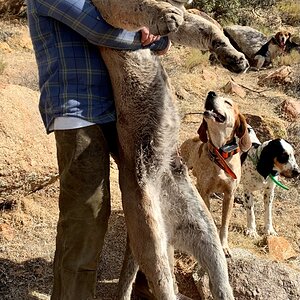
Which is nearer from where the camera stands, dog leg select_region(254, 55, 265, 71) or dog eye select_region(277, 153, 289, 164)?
dog eye select_region(277, 153, 289, 164)

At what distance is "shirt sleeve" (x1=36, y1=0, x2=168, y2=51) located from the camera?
9.00 feet

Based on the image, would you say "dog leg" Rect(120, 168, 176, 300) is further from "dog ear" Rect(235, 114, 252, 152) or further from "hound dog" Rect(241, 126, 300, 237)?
"hound dog" Rect(241, 126, 300, 237)

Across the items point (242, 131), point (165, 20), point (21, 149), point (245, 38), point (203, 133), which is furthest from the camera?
point (245, 38)

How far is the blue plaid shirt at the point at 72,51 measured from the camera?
Result: 2.76 meters

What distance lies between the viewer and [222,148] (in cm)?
475

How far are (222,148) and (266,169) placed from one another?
0.81m

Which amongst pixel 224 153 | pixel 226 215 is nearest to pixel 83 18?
pixel 224 153

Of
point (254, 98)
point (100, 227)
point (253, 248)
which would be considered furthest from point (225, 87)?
point (100, 227)

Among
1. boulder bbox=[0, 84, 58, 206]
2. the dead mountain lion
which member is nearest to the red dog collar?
boulder bbox=[0, 84, 58, 206]

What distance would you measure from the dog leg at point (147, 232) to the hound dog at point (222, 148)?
1510mm

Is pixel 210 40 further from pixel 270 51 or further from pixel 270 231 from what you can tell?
pixel 270 51

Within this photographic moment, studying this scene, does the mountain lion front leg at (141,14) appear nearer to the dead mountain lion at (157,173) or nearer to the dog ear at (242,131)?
the dead mountain lion at (157,173)

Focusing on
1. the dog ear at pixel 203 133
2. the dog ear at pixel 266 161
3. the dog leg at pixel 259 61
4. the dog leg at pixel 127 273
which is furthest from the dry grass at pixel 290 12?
the dog leg at pixel 127 273

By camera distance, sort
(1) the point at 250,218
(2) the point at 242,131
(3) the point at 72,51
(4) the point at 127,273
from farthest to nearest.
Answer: (1) the point at 250,218 < (2) the point at 242,131 < (4) the point at 127,273 < (3) the point at 72,51
